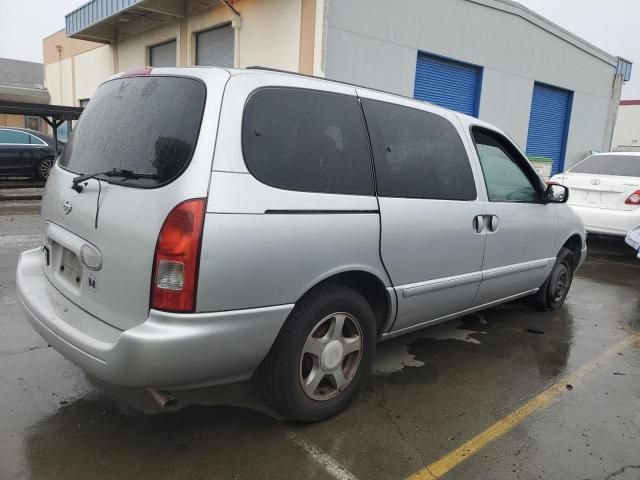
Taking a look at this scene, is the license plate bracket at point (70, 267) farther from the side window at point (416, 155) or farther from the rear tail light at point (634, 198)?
the rear tail light at point (634, 198)

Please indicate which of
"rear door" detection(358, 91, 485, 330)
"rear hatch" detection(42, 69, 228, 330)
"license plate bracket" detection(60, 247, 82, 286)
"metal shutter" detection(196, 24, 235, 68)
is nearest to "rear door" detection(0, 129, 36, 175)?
"metal shutter" detection(196, 24, 235, 68)

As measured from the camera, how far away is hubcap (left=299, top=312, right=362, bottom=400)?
8.99 ft

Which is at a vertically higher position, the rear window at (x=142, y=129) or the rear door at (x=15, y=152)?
the rear window at (x=142, y=129)

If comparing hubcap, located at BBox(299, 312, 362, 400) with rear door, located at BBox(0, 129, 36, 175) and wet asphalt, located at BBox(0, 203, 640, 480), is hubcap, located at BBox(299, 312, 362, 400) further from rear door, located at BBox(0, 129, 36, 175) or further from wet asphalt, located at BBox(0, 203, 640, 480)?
rear door, located at BBox(0, 129, 36, 175)

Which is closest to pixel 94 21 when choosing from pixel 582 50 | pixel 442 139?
pixel 582 50

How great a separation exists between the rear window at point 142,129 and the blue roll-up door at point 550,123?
1478 cm

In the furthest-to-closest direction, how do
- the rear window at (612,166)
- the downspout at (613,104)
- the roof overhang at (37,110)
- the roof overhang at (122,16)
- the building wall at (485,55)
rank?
the downspout at (613,104) < the roof overhang at (122,16) < the roof overhang at (37,110) < the building wall at (485,55) < the rear window at (612,166)

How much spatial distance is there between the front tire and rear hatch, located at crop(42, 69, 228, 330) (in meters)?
0.71

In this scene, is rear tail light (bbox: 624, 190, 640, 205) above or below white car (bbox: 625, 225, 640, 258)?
above

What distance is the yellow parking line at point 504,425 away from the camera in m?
2.52

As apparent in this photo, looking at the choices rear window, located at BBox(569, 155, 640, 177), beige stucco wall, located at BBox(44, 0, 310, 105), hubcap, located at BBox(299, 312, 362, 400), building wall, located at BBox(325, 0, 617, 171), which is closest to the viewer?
hubcap, located at BBox(299, 312, 362, 400)

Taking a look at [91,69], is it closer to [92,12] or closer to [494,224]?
[92,12]

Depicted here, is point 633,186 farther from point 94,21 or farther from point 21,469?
point 94,21

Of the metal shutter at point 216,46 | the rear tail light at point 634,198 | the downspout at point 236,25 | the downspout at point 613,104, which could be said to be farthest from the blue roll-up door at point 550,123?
the rear tail light at point 634,198
